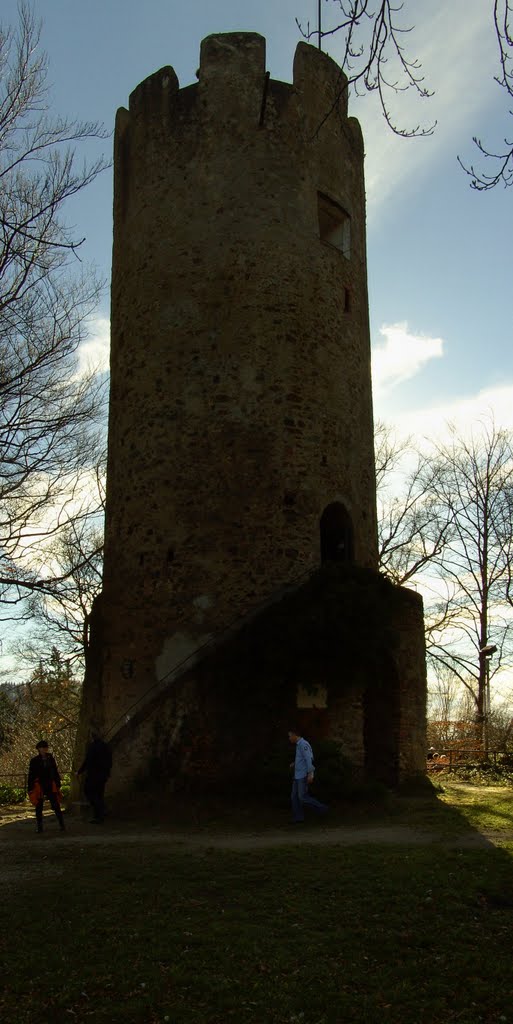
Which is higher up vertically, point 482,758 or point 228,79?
Result: point 228,79

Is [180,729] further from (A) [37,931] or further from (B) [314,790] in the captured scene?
(A) [37,931]

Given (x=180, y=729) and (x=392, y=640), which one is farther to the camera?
(x=392, y=640)

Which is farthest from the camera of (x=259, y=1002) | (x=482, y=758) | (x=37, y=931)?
(x=482, y=758)

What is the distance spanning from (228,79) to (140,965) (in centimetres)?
1354

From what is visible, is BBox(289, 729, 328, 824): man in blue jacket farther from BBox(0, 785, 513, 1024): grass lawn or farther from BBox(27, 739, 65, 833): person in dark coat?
BBox(27, 739, 65, 833): person in dark coat

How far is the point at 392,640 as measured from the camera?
12.3m

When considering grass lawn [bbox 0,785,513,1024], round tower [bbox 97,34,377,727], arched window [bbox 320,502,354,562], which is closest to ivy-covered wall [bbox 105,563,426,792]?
round tower [bbox 97,34,377,727]

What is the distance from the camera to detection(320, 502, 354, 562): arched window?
1401 centimetres

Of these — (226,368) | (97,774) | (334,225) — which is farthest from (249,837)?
(334,225)

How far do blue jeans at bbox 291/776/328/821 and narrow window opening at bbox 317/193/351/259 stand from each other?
926cm

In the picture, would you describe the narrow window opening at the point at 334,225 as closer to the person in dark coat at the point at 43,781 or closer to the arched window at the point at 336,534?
the arched window at the point at 336,534

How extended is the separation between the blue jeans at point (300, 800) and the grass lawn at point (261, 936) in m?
1.78

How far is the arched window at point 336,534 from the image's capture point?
552 inches

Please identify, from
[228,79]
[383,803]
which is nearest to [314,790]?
[383,803]
